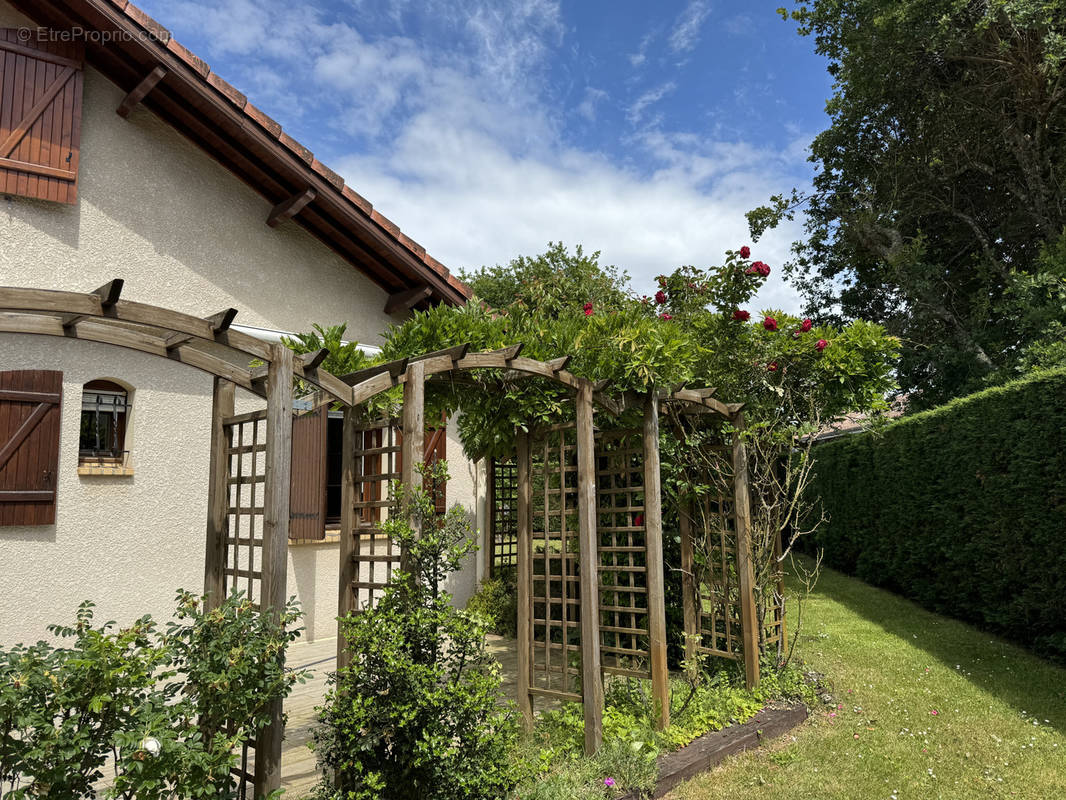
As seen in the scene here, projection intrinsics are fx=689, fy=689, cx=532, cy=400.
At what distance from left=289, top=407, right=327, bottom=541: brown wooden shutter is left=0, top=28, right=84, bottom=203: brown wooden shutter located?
289cm

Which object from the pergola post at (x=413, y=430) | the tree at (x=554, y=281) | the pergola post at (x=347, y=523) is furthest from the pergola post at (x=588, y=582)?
the tree at (x=554, y=281)

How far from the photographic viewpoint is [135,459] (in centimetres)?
616

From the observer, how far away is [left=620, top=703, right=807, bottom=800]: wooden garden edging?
13.2 feet

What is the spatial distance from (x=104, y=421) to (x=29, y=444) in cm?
70

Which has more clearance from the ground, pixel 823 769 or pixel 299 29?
pixel 299 29

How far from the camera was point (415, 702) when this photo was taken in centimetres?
308

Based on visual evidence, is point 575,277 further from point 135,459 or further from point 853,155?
point 135,459

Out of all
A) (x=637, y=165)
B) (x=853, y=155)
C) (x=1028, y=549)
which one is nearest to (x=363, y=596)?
(x=1028, y=549)

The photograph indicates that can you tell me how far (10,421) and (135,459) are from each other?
38.2 inches

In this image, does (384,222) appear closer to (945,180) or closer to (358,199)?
(358,199)

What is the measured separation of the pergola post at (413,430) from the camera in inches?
136

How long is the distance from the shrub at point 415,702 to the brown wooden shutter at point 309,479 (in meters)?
3.99

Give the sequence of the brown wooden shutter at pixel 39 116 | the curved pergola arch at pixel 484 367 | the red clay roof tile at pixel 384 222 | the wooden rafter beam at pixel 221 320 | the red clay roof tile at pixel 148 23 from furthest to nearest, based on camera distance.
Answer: the red clay roof tile at pixel 384 222 < the red clay roof tile at pixel 148 23 < the brown wooden shutter at pixel 39 116 < the curved pergola arch at pixel 484 367 < the wooden rafter beam at pixel 221 320

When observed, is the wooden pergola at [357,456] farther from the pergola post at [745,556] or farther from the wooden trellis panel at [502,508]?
the wooden trellis panel at [502,508]
